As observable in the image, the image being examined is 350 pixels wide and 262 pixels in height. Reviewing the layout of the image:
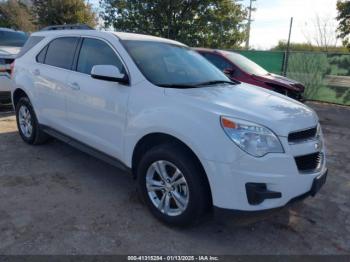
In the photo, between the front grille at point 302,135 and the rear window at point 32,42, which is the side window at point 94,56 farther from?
→ the front grille at point 302,135

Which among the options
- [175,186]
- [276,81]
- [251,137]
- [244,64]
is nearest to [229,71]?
[244,64]

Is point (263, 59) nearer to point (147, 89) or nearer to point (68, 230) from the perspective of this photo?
point (147, 89)

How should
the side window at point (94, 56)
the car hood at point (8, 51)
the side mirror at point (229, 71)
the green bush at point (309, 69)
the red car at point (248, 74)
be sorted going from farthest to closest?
the green bush at point (309, 69)
the side mirror at point (229, 71)
the red car at point (248, 74)
the car hood at point (8, 51)
the side window at point (94, 56)

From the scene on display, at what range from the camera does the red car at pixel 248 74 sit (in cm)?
800

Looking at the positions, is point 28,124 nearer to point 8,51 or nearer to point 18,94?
point 18,94

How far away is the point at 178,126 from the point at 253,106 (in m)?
0.73

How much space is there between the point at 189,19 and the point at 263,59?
8717 mm

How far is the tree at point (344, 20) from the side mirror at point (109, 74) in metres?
14.3

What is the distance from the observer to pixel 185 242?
3.04 meters

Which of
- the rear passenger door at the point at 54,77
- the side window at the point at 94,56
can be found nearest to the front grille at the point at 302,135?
the side window at the point at 94,56

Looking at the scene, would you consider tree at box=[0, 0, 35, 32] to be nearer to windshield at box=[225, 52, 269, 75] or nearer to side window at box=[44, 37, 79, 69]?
windshield at box=[225, 52, 269, 75]

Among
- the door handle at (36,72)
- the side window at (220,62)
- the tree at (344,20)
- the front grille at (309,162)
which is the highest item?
the tree at (344,20)

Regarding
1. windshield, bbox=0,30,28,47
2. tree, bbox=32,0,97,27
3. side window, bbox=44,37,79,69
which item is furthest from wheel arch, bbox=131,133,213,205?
tree, bbox=32,0,97,27

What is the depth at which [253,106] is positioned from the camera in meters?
3.10
